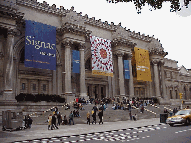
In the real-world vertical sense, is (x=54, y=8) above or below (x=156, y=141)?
above

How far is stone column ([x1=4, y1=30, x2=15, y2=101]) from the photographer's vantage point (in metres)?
26.5

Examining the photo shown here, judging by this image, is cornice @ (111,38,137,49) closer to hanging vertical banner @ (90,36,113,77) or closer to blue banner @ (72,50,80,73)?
hanging vertical banner @ (90,36,113,77)

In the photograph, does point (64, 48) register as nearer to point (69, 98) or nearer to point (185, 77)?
point (69, 98)

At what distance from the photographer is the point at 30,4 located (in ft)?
107

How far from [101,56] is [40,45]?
10880 millimetres

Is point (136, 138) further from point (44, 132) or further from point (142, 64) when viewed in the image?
point (142, 64)

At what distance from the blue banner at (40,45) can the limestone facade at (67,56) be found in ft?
5.77

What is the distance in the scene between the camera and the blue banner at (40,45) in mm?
29594

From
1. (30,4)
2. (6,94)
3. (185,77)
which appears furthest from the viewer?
(185,77)

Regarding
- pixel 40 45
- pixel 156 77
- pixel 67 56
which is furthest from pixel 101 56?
pixel 156 77

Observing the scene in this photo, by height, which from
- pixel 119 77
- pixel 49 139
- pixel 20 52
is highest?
pixel 20 52

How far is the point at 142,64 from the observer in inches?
1735

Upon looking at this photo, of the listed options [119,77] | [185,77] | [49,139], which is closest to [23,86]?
[119,77]

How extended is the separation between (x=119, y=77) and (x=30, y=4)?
1969cm
